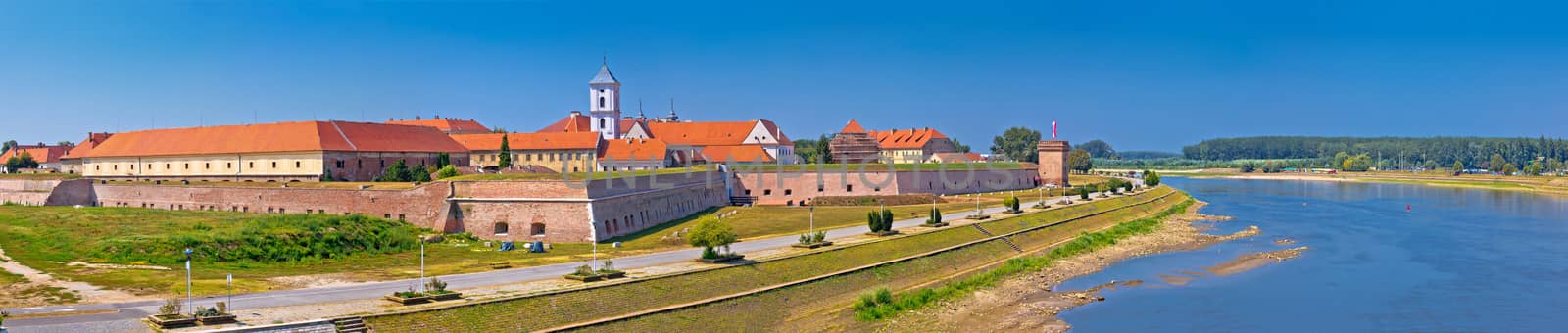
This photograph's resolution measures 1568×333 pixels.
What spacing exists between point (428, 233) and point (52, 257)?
11283 mm

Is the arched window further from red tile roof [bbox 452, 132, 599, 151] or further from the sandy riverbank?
red tile roof [bbox 452, 132, 599, 151]

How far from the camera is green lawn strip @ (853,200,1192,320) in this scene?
2562cm

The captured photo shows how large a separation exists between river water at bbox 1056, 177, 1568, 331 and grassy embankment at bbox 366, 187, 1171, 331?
5044mm

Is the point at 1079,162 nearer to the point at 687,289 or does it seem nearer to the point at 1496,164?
the point at 1496,164

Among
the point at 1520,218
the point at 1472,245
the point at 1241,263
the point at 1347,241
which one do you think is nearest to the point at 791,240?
the point at 1241,263

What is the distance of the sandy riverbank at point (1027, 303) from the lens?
79.2 ft

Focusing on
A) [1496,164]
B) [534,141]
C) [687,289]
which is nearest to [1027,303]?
[687,289]

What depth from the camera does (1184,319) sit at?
84.2ft

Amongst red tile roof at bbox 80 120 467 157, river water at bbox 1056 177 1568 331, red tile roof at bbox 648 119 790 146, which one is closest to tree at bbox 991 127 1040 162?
red tile roof at bbox 648 119 790 146

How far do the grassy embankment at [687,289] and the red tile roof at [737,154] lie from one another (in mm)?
30462

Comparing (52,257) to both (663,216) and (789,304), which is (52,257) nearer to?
(789,304)

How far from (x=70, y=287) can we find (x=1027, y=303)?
877 inches

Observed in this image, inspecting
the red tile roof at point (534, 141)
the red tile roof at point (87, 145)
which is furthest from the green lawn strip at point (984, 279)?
the red tile roof at point (87, 145)

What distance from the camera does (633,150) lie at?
62938mm
